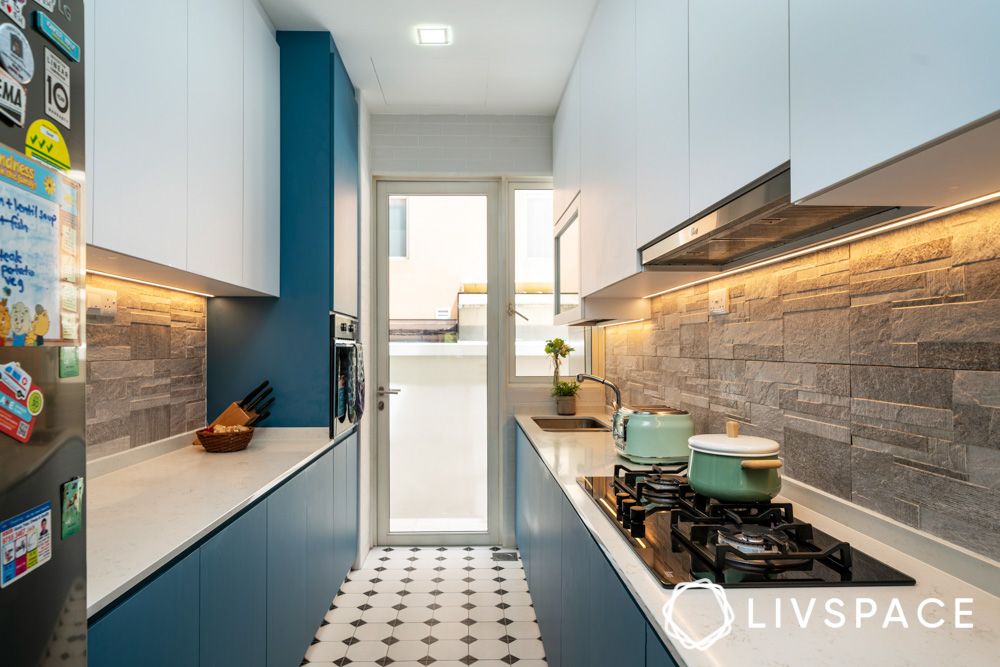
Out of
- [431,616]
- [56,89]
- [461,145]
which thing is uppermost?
[461,145]

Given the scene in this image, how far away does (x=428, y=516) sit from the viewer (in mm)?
3939

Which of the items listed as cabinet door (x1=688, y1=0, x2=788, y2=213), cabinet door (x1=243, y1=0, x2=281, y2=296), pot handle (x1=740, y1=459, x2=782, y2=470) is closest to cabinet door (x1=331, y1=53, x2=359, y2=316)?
cabinet door (x1=243, y1=0, x2=281, y2=296)

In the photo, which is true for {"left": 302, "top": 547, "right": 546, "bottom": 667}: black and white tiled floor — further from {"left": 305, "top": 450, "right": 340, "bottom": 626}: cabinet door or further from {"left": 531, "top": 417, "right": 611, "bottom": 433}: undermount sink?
{"left": 531, "top": 417, "right": 611, "bottom": 433}: undermount sink

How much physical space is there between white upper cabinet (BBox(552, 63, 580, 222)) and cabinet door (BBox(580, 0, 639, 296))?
0.46ft

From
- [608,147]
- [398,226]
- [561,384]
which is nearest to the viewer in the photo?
[608,147]

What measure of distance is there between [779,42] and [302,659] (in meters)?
2.52

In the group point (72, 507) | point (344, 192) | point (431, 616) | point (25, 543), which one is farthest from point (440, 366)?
point (25, 543)

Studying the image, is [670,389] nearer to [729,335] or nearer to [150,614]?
[729,335]

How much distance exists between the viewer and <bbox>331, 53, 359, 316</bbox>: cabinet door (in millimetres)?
2902

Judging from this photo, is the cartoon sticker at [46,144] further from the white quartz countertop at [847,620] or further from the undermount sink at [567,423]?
the undermount sink at [567,423]

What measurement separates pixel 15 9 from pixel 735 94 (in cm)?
111

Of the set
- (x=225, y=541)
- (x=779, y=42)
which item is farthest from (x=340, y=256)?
(x=779, y=42)

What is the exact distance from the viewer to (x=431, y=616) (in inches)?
113

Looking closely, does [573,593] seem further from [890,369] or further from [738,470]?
[890,369]
